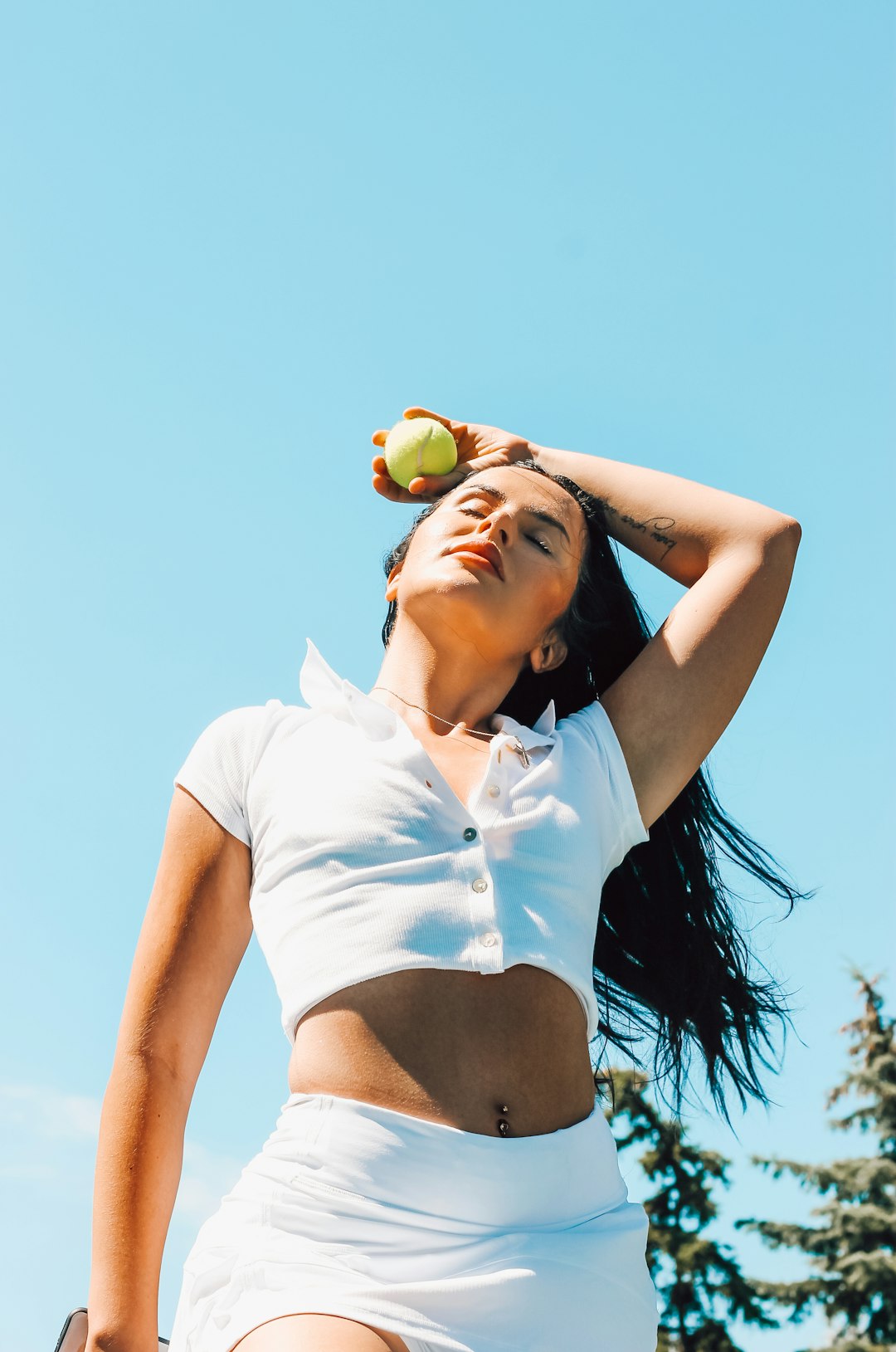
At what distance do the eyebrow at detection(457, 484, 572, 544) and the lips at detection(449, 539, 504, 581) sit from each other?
0.70 ft

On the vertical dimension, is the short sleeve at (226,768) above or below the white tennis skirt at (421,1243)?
above

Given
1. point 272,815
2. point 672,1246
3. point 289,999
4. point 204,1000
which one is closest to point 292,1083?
point 289,999

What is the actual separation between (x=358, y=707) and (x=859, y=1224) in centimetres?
1862

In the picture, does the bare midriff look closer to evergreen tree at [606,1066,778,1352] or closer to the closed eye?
the closed eye

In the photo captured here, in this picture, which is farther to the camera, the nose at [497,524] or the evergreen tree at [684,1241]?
the evergreen tree at [684,1241]

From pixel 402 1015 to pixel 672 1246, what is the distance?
57.4 ft

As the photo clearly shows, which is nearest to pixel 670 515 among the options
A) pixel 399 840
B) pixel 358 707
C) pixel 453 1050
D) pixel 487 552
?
pixel 487 552

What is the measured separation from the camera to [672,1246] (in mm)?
18203

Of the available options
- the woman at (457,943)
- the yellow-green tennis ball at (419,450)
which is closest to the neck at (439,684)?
the woman at (457,943)

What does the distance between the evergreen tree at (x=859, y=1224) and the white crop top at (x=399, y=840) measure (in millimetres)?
18031

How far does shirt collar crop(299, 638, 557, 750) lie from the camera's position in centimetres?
318

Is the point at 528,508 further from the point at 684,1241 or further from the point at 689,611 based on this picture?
the point at 684,1241

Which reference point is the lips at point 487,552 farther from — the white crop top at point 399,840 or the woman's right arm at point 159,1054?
the woman's right arm at point 159,1054

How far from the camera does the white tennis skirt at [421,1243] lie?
89.3 inches
